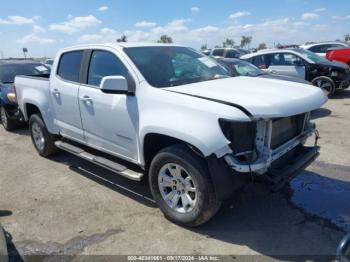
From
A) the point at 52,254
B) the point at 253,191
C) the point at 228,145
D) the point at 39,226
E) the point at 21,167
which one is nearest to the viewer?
the point at 228,145

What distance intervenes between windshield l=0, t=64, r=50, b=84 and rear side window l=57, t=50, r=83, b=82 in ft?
12.7

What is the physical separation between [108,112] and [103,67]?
680 mm

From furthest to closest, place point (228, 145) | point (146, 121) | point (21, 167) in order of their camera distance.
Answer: point (21, 167), point (146, 121), point (228, 145)

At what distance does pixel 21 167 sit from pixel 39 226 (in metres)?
2.34

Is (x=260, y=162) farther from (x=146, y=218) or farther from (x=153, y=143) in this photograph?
(x=146, y=218)

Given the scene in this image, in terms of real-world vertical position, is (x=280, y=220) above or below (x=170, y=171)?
below

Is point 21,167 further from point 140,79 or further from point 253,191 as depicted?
point 253,191

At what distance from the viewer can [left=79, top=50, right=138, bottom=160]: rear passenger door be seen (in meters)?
3.74

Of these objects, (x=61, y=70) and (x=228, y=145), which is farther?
(x=61, y=70)

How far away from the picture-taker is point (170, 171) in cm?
345

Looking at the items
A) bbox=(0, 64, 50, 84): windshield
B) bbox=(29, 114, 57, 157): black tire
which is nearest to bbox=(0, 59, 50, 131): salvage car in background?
bbox=(0, 64, 50, 84): windshield

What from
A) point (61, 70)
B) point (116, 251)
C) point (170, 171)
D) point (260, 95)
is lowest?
point (116, 251)

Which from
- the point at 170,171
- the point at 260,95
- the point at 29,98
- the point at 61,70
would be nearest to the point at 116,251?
the point at 170,171

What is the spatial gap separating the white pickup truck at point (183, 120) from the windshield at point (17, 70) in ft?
14.5
